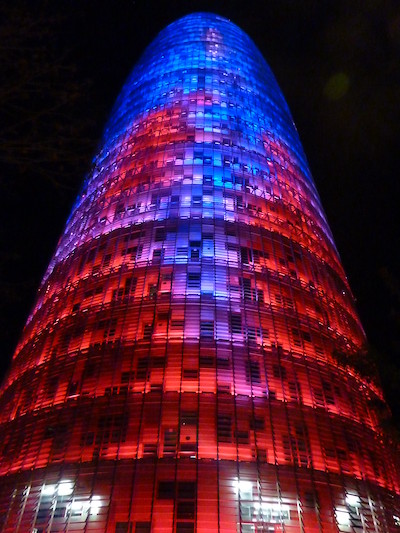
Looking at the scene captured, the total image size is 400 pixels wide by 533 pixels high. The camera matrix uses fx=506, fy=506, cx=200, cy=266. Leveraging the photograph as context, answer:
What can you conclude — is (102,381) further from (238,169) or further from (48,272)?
(238,169)

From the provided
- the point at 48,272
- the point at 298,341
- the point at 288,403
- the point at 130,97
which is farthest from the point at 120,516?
the point at 130,97

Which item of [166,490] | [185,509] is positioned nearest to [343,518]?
[185,509]

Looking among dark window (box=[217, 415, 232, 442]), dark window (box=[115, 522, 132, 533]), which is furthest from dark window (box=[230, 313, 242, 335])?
dark window (box=[115, 522, 132, 533])

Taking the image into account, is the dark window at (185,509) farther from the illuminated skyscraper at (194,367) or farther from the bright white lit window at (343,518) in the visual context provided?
the bright white lit window at (343,518)

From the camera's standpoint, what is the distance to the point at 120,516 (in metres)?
18.6

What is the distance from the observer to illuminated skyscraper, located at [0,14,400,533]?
19.7m

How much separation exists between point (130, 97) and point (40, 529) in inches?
1622

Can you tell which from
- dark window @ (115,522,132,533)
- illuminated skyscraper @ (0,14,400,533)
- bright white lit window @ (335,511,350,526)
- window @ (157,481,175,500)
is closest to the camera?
dark window @ (115,522,132,533)

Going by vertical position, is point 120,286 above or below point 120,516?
above

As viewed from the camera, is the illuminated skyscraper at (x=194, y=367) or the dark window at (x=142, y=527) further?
the illuminated skyscraper at (x=194, y=367)

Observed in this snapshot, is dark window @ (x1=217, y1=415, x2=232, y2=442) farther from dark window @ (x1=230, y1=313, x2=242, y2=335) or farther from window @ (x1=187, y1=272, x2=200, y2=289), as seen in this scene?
window @ (x1=187, y1=272, x2=200, y2=289)

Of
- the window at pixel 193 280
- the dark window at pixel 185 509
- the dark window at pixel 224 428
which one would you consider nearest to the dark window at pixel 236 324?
the window at pixel 193 280

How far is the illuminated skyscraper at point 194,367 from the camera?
777 inches

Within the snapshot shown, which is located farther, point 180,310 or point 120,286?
point 120,286
